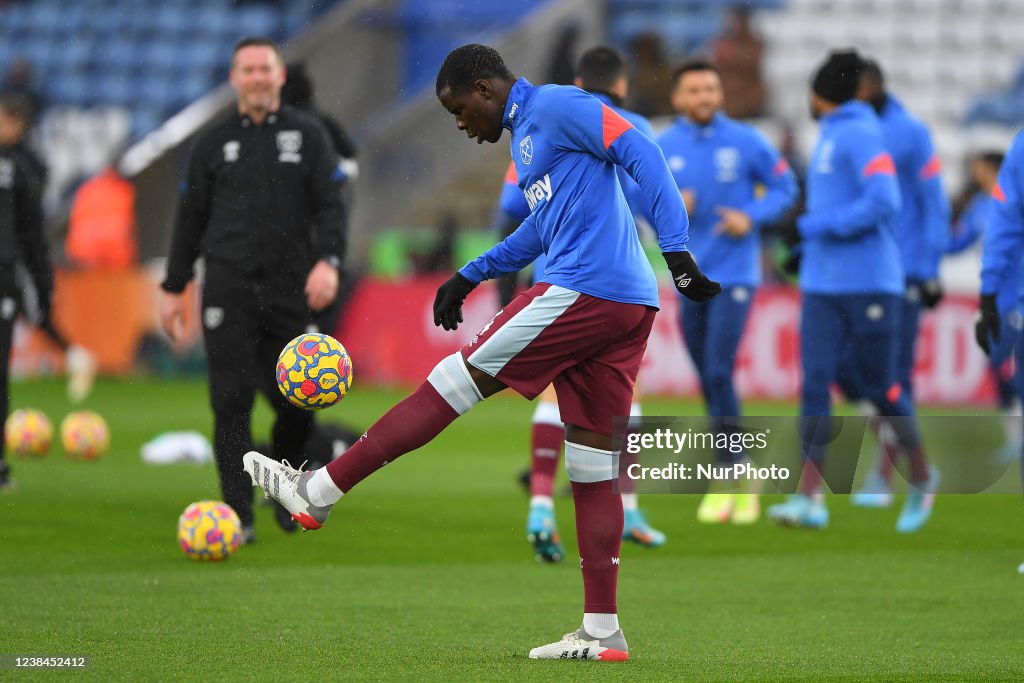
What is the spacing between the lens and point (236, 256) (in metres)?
7.50

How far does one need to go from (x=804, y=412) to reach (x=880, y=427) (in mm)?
1263

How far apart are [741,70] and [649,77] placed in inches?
55.9

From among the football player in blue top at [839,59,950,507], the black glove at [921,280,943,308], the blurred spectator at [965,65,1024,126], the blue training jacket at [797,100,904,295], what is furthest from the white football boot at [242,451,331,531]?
the blurred spectator at [965,65,1024,126]

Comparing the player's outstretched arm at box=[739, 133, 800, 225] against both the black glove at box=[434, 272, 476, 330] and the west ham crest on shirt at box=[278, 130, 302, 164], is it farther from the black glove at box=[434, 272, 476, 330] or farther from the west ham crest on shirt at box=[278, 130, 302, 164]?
the black glove at box=[434, 272, 476, 330]

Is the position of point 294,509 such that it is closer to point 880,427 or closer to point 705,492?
point 705,492

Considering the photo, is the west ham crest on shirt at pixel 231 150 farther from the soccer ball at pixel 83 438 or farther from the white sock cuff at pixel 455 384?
the soccer ball at pixel 83 438

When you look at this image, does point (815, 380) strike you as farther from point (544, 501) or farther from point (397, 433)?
point (397, 433)

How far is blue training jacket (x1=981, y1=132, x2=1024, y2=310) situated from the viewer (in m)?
7.14

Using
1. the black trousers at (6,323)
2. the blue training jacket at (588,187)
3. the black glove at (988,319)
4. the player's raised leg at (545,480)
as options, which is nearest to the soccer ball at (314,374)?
the blue training jacket at (588,187)

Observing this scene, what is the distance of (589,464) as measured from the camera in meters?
5.19

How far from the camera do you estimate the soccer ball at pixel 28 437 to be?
11266 mm

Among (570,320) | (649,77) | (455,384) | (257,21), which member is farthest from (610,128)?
(257,21)

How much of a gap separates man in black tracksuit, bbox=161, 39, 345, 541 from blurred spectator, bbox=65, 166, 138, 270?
12.6 m

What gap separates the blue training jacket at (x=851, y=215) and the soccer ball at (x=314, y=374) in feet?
11.7
